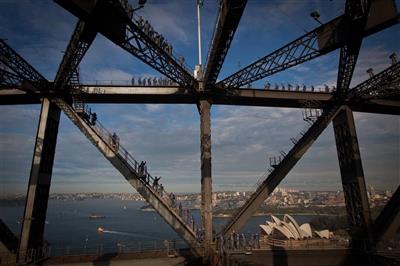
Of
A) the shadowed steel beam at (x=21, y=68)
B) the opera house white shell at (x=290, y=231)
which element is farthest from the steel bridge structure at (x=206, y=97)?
the opera house white shell at (x=290, y=231)

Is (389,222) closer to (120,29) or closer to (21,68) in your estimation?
(120,29)

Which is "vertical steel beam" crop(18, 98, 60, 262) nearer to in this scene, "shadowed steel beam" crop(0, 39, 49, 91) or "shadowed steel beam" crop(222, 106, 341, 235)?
"shadowed steel beam" crop(0, 39, 49, 91)

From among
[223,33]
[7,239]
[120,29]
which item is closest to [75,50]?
[120,29]

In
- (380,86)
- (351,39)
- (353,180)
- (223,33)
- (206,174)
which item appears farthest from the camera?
(353,180)

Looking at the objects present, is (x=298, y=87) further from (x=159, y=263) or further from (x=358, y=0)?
(x=159, y=263)

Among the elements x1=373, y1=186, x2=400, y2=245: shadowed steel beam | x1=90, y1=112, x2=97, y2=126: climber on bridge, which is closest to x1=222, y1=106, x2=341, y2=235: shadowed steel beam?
x1=373, y1=186, x2=400, y2=245: shadowed steel beam

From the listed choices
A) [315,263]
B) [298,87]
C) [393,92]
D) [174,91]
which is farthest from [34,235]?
[393,92]
